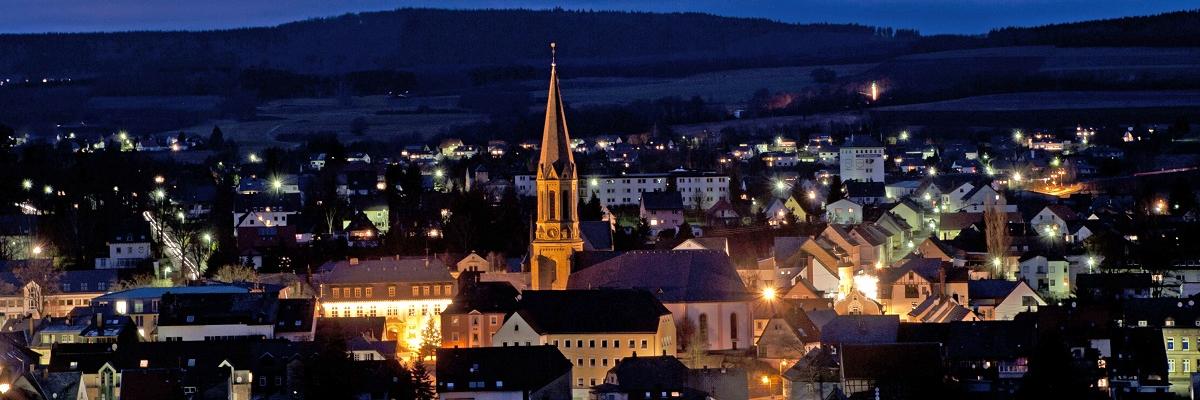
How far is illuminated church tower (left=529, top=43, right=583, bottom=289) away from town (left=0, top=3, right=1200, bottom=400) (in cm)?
8

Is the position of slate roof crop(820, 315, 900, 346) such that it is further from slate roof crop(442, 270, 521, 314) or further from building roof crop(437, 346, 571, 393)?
slate roof crop(442, 270, 521, 314)

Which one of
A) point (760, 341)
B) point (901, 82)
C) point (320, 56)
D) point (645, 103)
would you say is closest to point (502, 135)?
point (645, 103)

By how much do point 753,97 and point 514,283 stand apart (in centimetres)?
10647

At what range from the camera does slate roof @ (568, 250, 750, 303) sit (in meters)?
60.7

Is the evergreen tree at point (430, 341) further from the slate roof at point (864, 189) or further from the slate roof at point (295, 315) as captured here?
the slate roof at point (864, 189)

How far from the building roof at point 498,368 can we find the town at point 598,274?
7cm

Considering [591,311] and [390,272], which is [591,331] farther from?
[390,272]

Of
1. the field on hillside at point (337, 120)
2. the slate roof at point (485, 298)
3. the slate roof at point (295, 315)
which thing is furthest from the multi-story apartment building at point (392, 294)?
the field on hillside at point (337, 120)

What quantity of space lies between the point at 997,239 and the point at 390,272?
22768 mm

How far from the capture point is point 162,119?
156625mm

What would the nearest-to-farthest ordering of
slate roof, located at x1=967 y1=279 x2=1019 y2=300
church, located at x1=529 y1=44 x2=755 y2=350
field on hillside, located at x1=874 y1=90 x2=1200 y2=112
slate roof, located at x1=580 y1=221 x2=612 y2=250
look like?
1. church, located at x1=529 y1=44 x2=755 y2=350
2. slate roof, located at x1=967 y1=279 x2=1019 y2=300
3. slate roof, located at x1=580 y1=221 x2=612 y2=250
4. field on hillside, located at x1=874 y1=90 x2=1200 y2=112

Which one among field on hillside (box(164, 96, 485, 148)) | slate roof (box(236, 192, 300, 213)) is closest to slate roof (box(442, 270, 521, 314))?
slate roof (box(236, 192, 300, 213))

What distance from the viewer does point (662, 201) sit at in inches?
3816

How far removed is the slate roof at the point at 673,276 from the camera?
60.7 m
